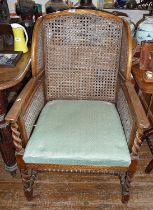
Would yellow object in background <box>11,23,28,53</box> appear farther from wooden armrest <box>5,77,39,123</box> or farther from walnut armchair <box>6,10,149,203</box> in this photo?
wooden armrest <box>5,77,39,123</box>

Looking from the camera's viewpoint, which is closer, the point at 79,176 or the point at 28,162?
the point at 28,162

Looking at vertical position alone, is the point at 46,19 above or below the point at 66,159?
above

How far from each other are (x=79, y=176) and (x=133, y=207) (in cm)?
47

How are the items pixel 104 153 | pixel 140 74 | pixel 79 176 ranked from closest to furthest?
pixel 104 153 → pixel 140 74 → pixel 79 176

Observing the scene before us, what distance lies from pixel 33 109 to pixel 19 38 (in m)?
0.56

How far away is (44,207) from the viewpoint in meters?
1.57

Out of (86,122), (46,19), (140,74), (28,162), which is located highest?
(46,19)

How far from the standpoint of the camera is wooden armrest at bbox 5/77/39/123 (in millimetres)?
1117

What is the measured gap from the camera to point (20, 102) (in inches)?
48.4

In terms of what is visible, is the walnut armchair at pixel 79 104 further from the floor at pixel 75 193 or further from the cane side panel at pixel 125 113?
the floor at pixel 75 193

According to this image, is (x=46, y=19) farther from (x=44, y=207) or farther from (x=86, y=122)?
(x=44, y=207)

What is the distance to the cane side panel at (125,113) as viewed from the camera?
4.31ft

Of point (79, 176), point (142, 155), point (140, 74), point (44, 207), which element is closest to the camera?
point (140, 74)

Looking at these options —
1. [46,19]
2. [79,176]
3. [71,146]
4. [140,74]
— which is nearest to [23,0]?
[46,19]
